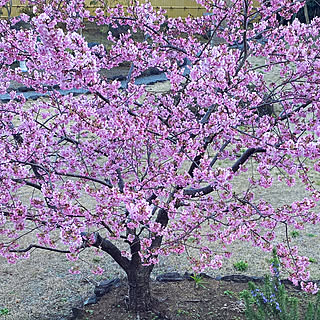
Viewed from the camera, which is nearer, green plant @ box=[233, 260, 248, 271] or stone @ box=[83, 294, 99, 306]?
stone @ box=[83, 294, 99, 306]

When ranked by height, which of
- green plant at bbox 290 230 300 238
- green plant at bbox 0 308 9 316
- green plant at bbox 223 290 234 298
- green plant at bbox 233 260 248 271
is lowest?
green plant at bbox 223 290 234 298

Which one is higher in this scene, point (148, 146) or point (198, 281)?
point (148, 146)

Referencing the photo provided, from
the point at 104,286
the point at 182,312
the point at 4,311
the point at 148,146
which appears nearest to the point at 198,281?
the point at 182,312

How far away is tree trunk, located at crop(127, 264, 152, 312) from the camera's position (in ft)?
11.6

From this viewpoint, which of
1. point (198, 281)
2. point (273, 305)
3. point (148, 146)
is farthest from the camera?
point (198, 281)

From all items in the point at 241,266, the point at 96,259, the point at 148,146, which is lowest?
the point at 241,266

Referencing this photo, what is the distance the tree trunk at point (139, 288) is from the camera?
3.54 meters

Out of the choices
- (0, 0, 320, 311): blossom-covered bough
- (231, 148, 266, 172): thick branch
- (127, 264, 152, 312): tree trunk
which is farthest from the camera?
(127, 264, 152, 312): tree trunk

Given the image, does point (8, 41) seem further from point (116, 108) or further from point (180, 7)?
point (180, 7)

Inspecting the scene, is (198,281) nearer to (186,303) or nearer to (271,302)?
(186,303)

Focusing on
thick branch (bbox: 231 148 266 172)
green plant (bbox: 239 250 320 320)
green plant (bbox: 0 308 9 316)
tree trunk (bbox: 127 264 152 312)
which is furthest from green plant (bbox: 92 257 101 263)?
green plant (bbox: 239 250 320 320)

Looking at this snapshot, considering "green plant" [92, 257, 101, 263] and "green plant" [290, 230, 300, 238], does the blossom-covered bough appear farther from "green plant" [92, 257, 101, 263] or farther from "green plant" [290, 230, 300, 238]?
"green plant" [290, 230, 300, 238]

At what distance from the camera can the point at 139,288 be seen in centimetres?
357

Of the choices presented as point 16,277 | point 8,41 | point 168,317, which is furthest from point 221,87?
point 16,277
